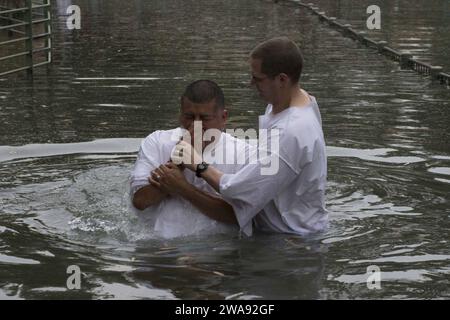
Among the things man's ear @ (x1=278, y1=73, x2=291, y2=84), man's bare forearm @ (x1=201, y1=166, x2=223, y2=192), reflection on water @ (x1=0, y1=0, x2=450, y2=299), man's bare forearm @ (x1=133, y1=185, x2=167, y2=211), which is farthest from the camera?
man's bare forearm @ (x1=133, y1=185, x2=167, y2=211)

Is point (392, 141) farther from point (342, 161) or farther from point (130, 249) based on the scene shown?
point (130, 249)

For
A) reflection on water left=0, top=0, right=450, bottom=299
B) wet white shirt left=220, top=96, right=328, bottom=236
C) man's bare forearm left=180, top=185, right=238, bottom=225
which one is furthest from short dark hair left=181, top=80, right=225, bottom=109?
reflection on water left=0, top=0, right=450, bottom=299

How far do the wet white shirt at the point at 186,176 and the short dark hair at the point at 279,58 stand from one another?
65cm

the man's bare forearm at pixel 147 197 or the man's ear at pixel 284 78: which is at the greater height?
the man's ear at pixel 284 78

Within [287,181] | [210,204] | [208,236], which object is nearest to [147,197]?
[210,204]

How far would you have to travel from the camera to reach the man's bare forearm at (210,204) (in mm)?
7953

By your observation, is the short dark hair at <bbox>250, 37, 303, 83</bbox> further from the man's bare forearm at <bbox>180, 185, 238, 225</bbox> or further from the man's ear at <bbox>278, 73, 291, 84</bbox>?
the man's bare forearm at <bbox>180, 185, 238, 225</bbox>

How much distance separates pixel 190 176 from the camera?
812cm

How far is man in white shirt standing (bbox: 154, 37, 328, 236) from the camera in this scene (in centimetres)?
779

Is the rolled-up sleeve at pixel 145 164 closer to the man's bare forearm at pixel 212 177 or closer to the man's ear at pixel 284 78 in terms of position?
the man's bare forearm at pixel 212 177

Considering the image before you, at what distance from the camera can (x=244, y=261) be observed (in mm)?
7895

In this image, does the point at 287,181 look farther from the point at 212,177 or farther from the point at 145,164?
the point at 145,164

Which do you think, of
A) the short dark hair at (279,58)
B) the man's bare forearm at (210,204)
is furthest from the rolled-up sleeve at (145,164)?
the short dark hair at (279,58)

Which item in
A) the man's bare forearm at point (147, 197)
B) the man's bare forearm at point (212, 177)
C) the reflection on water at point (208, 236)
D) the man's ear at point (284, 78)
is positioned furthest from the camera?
the man's bare forearm at point (147, 197)
